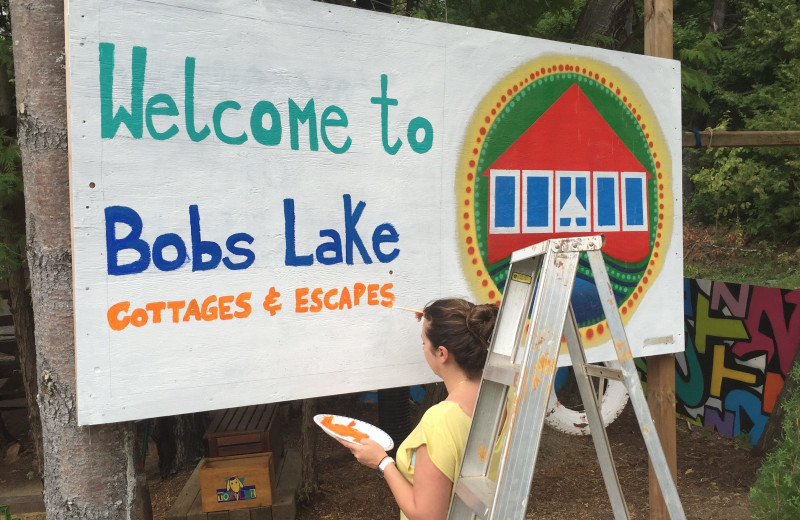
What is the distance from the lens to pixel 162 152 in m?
2.12

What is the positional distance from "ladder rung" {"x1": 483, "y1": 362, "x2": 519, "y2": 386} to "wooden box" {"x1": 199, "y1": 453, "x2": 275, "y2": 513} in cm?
300

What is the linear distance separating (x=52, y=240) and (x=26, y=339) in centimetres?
484

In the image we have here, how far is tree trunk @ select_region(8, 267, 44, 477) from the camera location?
5973 millimetres

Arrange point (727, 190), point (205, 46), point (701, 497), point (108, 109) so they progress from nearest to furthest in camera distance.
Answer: point (108, 109) < point (205, 46) < point (701, 497) < point (727, 190)

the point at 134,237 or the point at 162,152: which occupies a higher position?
the point at 162,152

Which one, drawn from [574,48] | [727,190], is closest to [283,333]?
[574,48]

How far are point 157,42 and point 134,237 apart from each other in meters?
0.63

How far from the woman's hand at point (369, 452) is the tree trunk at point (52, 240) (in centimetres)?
81

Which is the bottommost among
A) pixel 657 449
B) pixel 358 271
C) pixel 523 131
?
pixel 657 449

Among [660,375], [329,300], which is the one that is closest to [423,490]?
[329,300]

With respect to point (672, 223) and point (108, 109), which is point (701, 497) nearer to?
point (672, 223)

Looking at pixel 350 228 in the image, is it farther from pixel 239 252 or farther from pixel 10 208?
pixel 10 208

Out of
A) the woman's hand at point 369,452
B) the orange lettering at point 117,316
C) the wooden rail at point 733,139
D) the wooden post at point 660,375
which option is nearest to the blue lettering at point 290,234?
the orange lettering at point 117,316

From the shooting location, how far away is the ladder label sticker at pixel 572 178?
2779 millimetres
